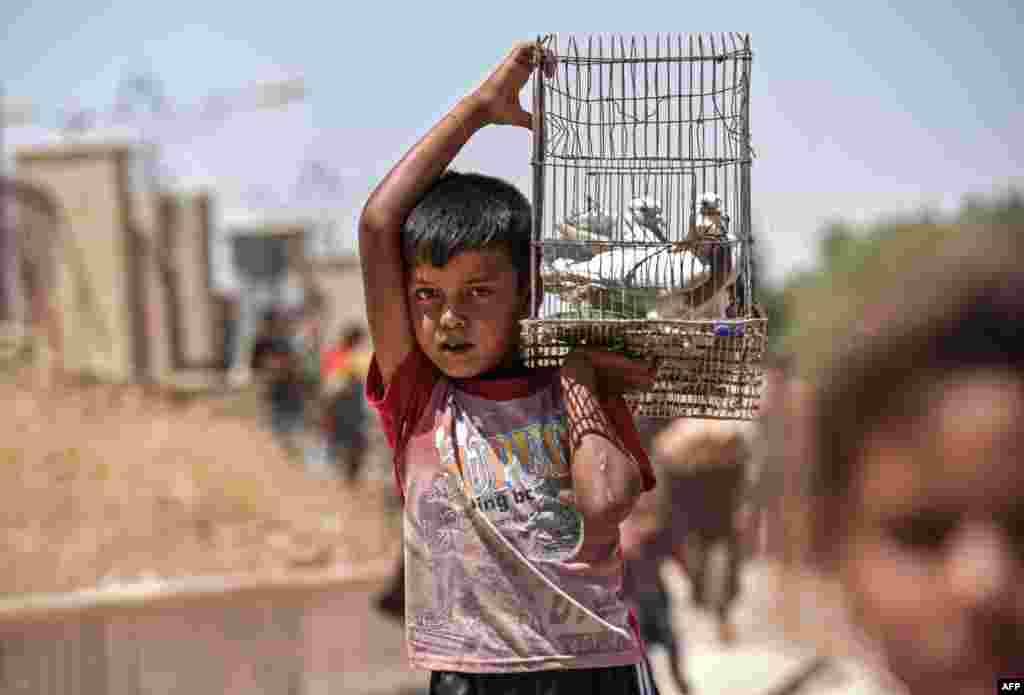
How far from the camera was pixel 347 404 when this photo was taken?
952cm

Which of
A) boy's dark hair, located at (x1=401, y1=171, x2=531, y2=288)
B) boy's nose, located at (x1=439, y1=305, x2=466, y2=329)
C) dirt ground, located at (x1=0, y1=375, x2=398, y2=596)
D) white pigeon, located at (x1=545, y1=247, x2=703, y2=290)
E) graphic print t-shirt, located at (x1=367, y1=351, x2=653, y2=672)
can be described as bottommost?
dirt ground, located at (x1=0, y1=375, x2=398, y2=596)

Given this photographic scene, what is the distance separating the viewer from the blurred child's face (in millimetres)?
709

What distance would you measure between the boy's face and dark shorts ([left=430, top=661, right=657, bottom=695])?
1.75ft

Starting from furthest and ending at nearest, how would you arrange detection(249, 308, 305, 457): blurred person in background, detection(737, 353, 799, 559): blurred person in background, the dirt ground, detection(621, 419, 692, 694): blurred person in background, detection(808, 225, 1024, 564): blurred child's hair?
detection(249, 308, 305, 457): blurred person in background → detection(737, 353, 799, 559): blurred person in background → the dirt ground → detection(621, 419, 692, 694): blurred person in background → detection(808, 225, 1024, 564): blurred child's hair

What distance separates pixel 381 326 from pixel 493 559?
46cm

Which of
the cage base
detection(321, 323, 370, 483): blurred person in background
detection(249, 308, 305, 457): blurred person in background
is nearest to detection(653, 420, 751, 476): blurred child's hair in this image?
detection(321, 323, 370, 483): blurred person in background

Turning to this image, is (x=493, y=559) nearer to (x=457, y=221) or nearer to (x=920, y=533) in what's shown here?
(x=457, y=221)

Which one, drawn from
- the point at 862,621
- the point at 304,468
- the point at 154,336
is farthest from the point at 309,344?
the point at 862,621

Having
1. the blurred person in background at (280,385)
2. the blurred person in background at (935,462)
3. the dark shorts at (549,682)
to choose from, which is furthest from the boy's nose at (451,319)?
the blurred person in background at (280,385)

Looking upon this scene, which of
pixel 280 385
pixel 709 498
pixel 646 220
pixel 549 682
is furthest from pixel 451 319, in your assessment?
pixel 280 385

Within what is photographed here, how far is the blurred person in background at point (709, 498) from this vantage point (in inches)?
263

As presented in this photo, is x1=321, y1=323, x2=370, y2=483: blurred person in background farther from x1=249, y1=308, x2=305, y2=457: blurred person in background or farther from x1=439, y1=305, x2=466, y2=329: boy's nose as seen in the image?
x1=439, y1=305, x2=466, y2=329: boy's nose

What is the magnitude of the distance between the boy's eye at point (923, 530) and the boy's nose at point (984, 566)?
1 centimetres

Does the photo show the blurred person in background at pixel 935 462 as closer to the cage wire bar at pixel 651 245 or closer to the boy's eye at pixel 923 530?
the boy's eye at pixel 923 530
